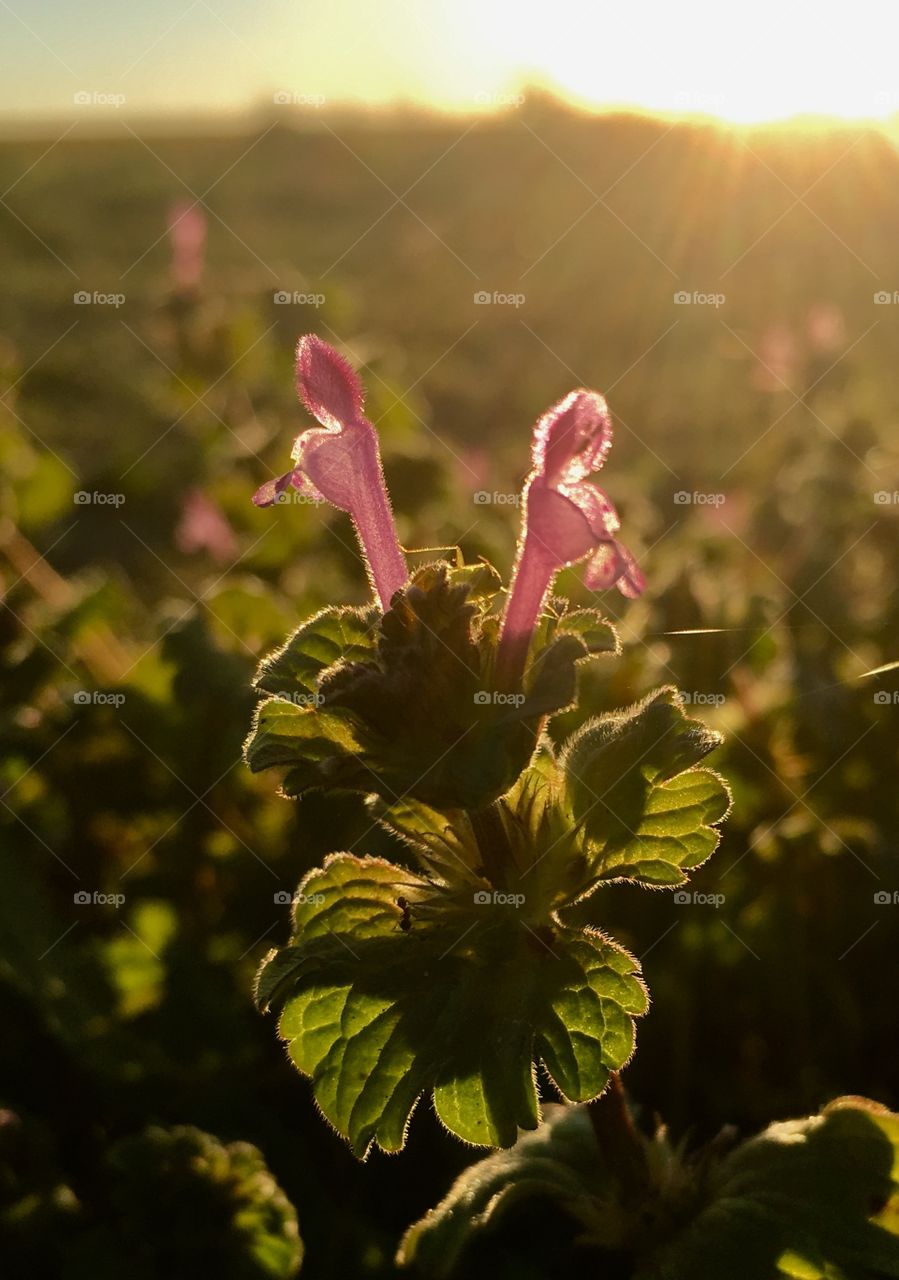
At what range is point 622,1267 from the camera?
2107mm

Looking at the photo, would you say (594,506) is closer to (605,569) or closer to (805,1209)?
(605,569)

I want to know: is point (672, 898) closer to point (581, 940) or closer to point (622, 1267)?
point (622, 1267)

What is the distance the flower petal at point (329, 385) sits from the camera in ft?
4.72

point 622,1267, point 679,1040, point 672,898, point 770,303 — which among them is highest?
point 770,303

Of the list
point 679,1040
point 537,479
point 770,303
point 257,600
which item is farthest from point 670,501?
point 770,303

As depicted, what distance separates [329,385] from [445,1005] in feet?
2.45

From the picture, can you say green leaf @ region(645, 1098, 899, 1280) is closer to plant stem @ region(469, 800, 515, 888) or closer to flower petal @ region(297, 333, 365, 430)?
plant stem @ region(469, 800, 515, 888)

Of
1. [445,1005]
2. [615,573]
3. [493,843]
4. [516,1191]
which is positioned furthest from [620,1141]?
[615,573]

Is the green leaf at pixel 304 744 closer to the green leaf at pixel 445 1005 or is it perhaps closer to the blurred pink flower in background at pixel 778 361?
the green leaf at pixel 445 1005

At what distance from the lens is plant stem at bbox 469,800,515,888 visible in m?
1.34

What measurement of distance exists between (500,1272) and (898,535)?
2.55 meters

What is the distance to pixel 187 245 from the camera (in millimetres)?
4859

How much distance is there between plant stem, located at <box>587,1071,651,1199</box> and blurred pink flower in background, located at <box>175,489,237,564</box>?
2862 millimetres

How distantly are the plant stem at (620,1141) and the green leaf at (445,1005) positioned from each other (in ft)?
0.69
